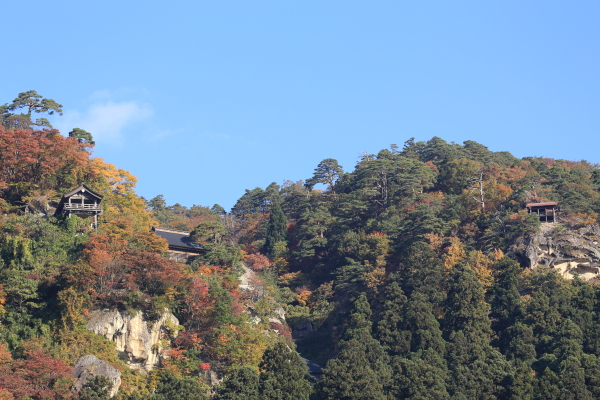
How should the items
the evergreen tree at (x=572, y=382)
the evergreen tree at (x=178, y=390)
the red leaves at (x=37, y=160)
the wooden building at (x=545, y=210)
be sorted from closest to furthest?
1. the evergreen tree at (x=178, y=390)
2. the evergreen tree at (x=572, y=382)
3. the red leaves at (x=37, y=160)
4. the wooden building at (x=545, y=210)

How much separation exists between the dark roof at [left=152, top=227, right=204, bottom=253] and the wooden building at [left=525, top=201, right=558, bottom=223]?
22.5 metres

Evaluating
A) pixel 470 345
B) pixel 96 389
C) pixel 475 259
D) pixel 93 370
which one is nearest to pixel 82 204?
pixel 93 370

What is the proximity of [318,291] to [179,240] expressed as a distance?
11676mm

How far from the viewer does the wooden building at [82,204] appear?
53.3 m

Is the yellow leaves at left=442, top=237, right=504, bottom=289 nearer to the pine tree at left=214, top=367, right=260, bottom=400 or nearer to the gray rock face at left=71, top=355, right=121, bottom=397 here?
the pine tree at left=214, top=367, right=260, bottom=400

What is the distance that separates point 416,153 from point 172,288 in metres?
43.7

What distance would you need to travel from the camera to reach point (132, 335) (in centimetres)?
4744

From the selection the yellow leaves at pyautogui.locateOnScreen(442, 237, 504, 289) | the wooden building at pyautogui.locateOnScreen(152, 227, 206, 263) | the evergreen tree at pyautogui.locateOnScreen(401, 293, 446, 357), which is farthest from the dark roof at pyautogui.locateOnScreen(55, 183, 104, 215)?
the yellow leaves at pyautogui.locateOnScreen(442, 237, 504, 289)

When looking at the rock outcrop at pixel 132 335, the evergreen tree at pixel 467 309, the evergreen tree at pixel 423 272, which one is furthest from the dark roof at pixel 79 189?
the evergreen tree at pixel 467 309

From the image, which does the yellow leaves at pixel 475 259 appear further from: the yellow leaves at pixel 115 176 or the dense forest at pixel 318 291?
the yellow leaves at pixel 115 176

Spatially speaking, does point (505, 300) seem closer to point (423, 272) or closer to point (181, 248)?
point (423, 272)

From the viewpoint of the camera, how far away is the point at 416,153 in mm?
88688

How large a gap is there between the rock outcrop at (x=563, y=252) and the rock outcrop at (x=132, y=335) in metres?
24.5

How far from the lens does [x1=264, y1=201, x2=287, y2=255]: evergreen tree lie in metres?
73.6
